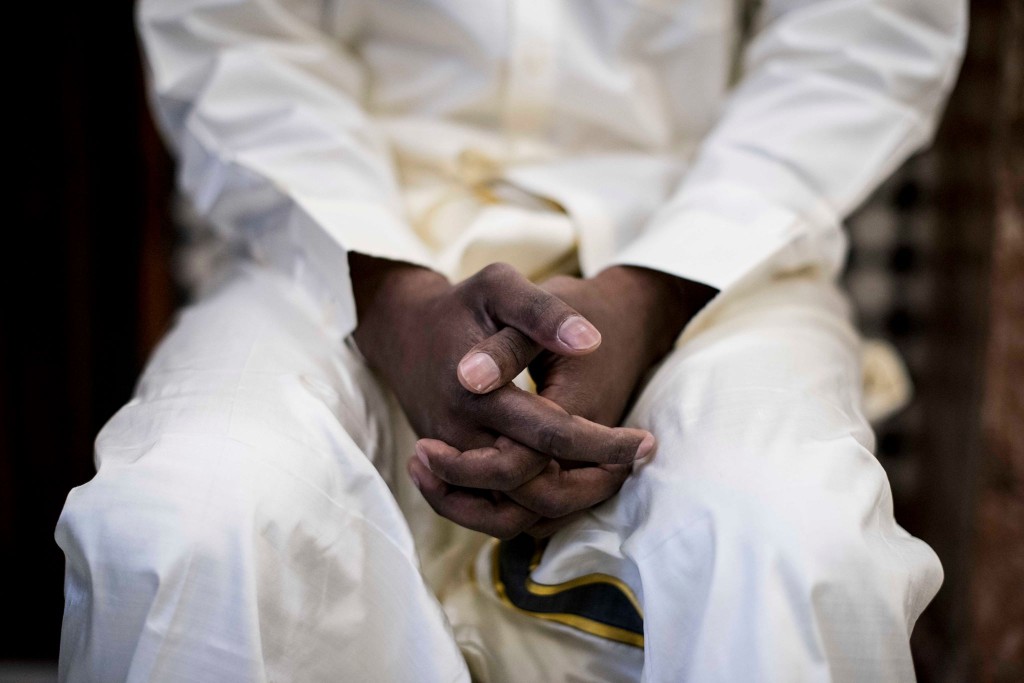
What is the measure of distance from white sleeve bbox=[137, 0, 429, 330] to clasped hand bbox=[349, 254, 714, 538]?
14 cm

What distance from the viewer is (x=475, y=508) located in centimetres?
49

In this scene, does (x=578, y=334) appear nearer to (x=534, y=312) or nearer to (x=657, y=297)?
(x=534, y=312)

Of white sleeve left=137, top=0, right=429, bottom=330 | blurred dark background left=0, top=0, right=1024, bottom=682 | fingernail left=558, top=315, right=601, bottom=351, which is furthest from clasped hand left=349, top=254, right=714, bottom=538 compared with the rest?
blurred dark background left=0, top=0, right=1024, bottom=682

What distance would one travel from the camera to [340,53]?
2.54 feet

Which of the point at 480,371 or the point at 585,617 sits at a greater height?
the point at 480,371

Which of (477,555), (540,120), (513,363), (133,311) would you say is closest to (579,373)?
(513,363)

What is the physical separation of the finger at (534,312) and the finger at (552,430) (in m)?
0.03

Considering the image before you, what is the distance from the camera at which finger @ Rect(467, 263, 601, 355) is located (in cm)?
45

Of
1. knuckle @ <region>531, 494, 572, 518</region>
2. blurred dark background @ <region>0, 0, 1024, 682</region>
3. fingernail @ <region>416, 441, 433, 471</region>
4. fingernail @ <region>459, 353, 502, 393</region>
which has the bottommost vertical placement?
blurred dark background @ <region>0, 0, 1024, 682</region>

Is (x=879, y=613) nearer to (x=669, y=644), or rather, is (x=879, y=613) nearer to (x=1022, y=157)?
(x=669, y=644)

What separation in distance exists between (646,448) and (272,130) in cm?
43

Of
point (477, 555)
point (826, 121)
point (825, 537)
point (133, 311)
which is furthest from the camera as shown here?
point (133, 311)

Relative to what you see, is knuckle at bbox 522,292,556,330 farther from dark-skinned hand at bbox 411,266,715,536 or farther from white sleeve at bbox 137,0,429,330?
white sleeve at bbox 137,0,429,330

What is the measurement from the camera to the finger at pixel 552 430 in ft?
1.49
